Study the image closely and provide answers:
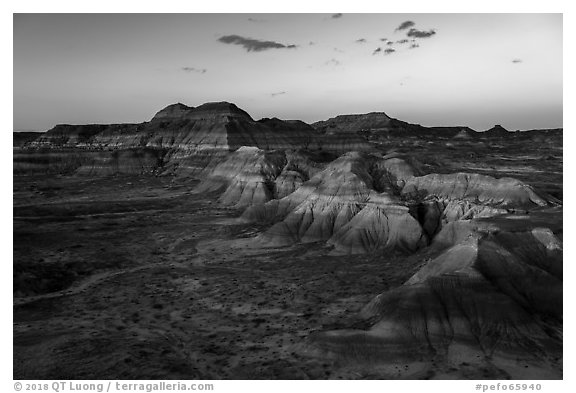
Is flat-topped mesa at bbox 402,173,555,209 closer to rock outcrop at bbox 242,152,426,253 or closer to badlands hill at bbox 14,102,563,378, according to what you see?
badlands hill at bbox 14,102,563,378

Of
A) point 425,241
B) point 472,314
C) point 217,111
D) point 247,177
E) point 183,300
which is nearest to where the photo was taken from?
point 472,314

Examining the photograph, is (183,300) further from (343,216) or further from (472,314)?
(343,216)

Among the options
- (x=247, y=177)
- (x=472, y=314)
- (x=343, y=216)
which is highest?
(x=247, y=177)

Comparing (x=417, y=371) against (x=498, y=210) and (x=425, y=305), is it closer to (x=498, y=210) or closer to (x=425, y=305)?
(x=425, y=305)

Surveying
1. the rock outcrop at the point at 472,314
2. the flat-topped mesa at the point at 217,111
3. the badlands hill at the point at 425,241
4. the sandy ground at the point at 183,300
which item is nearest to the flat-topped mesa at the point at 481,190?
the badlands hill at the point at 425,241

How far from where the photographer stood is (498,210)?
5100 cm

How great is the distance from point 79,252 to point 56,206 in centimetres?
3794

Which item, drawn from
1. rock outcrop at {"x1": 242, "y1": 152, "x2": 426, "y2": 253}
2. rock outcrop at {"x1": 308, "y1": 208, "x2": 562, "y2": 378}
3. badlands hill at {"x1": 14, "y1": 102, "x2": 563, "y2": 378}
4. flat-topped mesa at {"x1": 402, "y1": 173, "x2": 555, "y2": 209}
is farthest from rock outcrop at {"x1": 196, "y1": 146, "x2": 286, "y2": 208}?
rock outcrop at {"x1": 308, "y1": 208, "x2": 562, "y2": 378}

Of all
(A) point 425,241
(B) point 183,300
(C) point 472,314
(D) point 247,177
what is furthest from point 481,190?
(D) point 247,177

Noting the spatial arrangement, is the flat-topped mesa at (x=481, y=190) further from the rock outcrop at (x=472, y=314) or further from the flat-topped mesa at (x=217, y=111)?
the flat-topped mesa at (x=217, y=111)

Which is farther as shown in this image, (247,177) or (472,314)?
(247,177)

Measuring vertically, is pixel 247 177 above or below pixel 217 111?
below

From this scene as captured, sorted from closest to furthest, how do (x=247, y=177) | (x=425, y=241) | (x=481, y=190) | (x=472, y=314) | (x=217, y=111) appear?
(x=472, y=314), (x=425, y=241), (x=481, y=190), (x=247, y=177), (x=217, y=111)

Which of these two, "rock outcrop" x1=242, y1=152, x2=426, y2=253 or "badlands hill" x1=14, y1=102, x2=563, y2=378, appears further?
"rock outcrop" x1=242, y1=152, x2=426, y2=253
